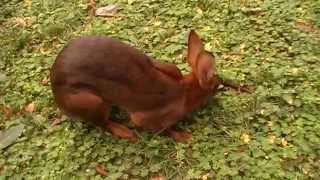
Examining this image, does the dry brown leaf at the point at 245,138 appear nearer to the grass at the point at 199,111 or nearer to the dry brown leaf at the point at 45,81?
the grass at the point at 199,111

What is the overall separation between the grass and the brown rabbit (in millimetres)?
220

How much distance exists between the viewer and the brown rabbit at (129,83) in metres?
4.04

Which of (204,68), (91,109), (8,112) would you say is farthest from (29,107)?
(204,68)

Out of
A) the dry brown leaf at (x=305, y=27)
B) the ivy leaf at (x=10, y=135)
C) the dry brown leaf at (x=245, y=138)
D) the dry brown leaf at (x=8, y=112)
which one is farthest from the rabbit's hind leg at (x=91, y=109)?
the dry brown leaf at (x=305, y=27)

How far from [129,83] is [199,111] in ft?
2.19

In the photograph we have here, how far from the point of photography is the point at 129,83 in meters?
4.05

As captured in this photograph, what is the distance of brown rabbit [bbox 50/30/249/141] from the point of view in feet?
13.3

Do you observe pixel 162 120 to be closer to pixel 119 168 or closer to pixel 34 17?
pixel 119 168

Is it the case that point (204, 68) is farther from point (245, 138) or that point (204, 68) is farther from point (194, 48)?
point (245, 138)

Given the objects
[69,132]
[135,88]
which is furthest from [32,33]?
[135,88]

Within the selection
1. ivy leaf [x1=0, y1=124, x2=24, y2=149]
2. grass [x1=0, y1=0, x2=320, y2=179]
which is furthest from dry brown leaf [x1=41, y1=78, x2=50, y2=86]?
ivy leaf [x1=0, y1=124, x2=24, y2=149]

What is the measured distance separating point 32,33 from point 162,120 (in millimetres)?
1980

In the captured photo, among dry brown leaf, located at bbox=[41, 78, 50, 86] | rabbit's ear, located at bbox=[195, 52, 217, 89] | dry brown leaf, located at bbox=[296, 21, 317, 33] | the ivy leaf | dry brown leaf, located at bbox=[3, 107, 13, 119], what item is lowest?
the ivy leaf

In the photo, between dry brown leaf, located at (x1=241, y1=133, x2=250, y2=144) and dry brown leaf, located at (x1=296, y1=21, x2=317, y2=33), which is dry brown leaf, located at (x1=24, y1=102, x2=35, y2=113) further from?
dry brown leaf, located at (x1=296, y1=21, x2=317, y2=33)
